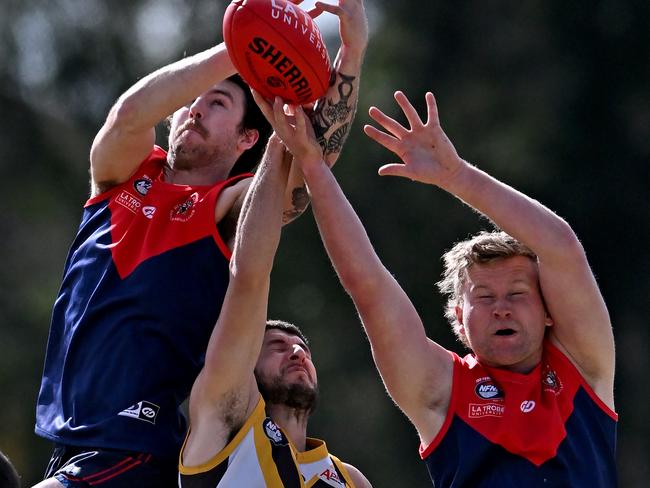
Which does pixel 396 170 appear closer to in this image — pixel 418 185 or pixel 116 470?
pixel 116 470

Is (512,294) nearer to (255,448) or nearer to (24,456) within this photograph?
(255,448)

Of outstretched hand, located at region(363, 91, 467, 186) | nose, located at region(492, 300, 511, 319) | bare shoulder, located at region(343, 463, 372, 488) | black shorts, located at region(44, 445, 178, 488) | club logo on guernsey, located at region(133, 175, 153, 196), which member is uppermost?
outstretched hand, located at region(363, 91, 467, 186)

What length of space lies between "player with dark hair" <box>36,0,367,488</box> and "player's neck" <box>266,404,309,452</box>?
58 cm

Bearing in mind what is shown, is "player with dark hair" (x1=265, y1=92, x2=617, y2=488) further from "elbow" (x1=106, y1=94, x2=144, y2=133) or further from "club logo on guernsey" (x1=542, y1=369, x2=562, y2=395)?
"elbow" (x1=106, y1=94, x2=144, y2=133)

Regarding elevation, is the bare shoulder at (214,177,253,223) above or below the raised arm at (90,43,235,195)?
below

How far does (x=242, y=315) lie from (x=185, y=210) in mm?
693

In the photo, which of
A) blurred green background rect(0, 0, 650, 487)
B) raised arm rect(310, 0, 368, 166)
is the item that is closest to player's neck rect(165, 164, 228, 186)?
raised arm rect(310, 0, 368, 166)

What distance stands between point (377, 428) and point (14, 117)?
7135mm

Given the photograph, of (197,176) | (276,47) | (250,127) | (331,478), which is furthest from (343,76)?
(331,478)

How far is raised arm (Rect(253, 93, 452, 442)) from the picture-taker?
5.22 m

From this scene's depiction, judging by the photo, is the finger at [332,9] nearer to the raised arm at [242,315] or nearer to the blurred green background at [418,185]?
the raised arm at [242,315]

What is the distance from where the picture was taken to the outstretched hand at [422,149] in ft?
17.0

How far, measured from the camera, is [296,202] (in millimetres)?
5387

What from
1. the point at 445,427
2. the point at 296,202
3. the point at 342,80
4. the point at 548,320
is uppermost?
the point at 342,80
